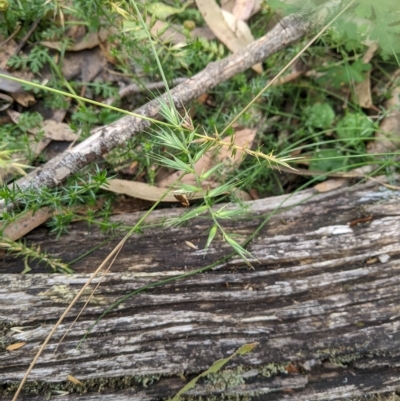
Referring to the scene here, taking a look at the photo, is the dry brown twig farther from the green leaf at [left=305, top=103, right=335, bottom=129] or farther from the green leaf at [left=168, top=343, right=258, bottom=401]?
the green leaf at [left=168, top=343, right=258, bottom=401]

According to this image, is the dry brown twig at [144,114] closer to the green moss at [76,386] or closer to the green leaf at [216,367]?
the green moss at [76,386]

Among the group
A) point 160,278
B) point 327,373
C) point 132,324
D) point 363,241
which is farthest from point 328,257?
point 132,324

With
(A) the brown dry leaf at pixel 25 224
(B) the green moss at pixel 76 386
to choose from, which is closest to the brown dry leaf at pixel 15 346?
(B) the green moss at pixel 76 386

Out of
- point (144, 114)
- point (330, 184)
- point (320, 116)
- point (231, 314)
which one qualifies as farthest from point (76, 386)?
point (320, 116)

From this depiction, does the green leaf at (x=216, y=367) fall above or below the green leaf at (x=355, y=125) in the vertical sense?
below

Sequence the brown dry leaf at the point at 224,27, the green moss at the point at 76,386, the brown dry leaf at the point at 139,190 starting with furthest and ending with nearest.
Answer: the brown dry leaf at the point at 224,27
the brown dry leaf at the point at 139,190
the green moss at the point at 76,386

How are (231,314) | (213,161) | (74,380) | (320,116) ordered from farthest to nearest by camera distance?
(320,116)
(213,161)
(231,314)
(74,380)

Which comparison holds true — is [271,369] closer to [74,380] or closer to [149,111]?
[74,380]
